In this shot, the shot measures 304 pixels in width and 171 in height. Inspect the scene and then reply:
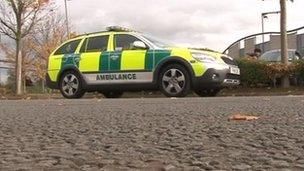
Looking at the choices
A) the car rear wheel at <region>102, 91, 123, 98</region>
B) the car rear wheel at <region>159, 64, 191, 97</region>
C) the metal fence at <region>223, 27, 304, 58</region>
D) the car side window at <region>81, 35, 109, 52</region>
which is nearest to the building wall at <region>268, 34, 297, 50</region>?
the metal fence at <region>223, 27, 304, 58</region>

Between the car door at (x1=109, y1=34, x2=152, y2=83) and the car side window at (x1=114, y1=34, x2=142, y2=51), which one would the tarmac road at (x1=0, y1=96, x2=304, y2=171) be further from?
the car side window at (x1=114, y1=34, x2=142, y2=51)

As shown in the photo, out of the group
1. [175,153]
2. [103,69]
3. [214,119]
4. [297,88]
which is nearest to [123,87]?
[103,69]

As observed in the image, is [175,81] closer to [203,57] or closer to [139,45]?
[203,57]

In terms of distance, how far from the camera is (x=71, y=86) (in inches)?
520

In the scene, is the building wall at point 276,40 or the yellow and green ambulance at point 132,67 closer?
the yellow and green ambulance at point 132,67

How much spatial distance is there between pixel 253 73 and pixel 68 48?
553 centimetres

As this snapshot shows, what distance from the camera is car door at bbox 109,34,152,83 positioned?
12.3 m

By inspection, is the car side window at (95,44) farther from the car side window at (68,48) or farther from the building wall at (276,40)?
the building wall at (276,40)

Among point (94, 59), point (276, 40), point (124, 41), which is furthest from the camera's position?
point (276, 40)

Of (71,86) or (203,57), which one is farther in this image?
(71,86)

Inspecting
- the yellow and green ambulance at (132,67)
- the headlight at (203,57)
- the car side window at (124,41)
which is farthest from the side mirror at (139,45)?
the headlight at (203,57)

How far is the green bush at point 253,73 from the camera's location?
53.7 feet

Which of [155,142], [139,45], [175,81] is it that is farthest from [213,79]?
[155,142]

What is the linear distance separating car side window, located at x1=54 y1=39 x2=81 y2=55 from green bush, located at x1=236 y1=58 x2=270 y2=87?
17.2ft
